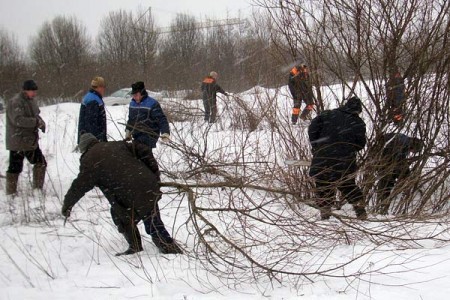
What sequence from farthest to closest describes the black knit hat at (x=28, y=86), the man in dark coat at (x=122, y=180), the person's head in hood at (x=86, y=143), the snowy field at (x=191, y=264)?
the black knit hat at (x=28, y=86) → the person's head in hood at (x=86, y=143) → the man in dark coat at (x=122, y=180) → the snowy field at (x=191, y=264)

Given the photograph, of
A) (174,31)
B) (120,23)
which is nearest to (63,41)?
(120,23)

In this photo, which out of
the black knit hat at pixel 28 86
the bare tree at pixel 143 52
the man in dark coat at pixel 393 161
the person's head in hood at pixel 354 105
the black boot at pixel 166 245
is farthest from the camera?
the bare tree at pixel 143 52

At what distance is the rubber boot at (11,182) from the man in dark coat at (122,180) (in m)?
2.61

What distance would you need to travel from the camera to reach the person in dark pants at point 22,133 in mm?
6176

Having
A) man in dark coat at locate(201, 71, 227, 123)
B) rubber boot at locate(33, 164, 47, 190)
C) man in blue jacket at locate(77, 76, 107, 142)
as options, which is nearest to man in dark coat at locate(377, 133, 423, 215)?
man in dark coat at locate(201, 71, 227, 123)

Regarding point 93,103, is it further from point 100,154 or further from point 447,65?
point 447,65

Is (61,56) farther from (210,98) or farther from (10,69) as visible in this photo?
(210,98)

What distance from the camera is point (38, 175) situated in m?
6.42

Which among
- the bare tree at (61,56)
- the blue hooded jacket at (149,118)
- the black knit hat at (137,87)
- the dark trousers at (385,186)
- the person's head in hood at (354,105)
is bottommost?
the dark trousers at (385,186)

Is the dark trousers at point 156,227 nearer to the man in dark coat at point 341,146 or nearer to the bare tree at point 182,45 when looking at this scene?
the man in dark coat at point 341,146

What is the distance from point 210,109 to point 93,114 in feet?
6.34

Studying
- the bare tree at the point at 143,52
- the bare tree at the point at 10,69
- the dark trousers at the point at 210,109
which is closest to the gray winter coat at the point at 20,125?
the dark trousers at the point at 210,109

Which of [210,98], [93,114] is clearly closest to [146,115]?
[93,114]

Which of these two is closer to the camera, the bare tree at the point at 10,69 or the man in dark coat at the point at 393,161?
the man in dark coat at the point at 393,161
